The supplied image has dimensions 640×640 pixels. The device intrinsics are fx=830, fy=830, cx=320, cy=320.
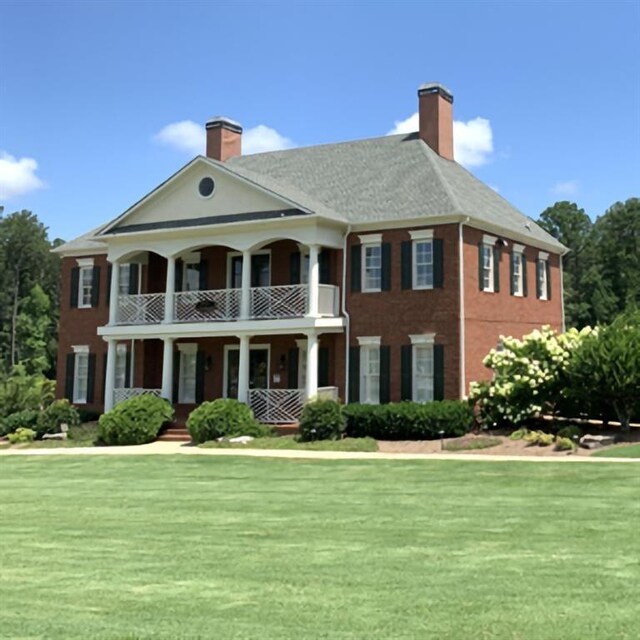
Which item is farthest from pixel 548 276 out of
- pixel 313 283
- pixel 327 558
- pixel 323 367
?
pixel 327 558

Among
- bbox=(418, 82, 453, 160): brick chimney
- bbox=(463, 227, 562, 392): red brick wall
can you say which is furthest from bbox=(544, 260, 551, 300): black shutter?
bbox=(418, 82, 453, 160): brick chimney

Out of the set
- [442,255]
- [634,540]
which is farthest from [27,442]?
[634,540]

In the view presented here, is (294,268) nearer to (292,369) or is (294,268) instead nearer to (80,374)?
(292,369)

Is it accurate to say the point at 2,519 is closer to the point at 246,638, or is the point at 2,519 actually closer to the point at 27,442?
the point at 246,638

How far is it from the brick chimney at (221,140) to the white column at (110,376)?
31.1 feet

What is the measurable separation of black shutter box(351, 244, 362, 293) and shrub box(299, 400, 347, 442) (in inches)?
174

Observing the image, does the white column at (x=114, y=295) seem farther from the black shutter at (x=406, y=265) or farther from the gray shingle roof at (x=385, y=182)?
the black shutter at (x=406, y=265)

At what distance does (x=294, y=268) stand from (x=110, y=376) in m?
7.75

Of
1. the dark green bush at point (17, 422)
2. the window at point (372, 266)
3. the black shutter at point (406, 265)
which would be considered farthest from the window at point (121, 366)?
the black shutter at point (406, 265)

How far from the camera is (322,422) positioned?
2367cm

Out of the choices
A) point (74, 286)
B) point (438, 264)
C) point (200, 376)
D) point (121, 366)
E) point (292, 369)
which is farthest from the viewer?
point (74, 286)

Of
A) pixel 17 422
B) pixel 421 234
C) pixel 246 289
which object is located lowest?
pixel 17 422

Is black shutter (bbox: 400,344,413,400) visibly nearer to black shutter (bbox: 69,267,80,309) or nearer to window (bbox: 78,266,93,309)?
window (bbox: 78,266,93,309)

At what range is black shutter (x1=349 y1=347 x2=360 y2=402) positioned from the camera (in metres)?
26.3
